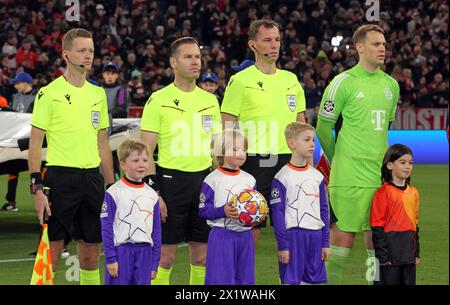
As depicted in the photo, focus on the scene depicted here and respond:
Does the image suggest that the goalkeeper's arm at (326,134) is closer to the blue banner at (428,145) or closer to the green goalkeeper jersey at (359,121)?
the green goalkeeper jersey at (359,121)

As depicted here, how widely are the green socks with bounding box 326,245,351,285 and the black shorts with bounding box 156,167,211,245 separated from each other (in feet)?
3.23

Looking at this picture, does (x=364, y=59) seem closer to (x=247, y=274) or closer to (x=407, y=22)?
(x=247, y=274)

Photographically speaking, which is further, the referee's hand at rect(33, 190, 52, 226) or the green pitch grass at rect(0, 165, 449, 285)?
the green pitch grass at rect(0, 165, 449, 285)

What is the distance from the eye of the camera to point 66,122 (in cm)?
866

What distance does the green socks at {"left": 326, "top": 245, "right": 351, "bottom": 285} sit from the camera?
8891mm

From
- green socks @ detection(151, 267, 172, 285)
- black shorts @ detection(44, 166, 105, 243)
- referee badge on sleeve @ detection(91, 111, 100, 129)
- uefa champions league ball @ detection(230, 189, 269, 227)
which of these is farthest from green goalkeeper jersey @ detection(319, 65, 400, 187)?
black shorts @ detection(44, 166, 105, 243)

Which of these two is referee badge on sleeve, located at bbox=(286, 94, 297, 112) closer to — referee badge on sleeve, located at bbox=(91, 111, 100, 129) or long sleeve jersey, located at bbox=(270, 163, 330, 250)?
long sleeve jersey, located at bbox=(270, 163, 330, 250)

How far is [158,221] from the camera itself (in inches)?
312

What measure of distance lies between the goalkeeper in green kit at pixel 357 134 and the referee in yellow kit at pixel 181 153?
3.19 ft

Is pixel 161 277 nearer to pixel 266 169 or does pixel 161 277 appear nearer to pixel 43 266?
pixel 43 266

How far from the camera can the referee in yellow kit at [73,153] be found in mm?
8641

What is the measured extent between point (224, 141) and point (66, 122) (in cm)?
129

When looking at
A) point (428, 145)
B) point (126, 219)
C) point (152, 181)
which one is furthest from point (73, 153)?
point (428, 145)
